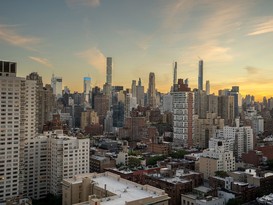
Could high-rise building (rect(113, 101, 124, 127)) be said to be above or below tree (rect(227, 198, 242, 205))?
above

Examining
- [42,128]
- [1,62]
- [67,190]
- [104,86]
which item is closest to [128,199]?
[67,190]

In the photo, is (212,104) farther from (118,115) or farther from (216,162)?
(216,162)

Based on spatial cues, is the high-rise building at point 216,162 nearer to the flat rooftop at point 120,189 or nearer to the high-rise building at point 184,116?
the flat rooftop at point 120,189

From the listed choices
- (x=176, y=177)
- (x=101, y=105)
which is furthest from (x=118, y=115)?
(x=176, y=177)

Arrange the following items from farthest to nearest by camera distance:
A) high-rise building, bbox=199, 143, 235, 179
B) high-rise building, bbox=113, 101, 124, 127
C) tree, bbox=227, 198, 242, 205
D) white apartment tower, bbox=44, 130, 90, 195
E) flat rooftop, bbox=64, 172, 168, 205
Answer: high-rise building, bbox=113, 101, 124, 127, high-rise building, bbox=199, 143, 235, 179, white apartment tower, bbox=44, 130, 90, 195, tree, bbox=227, 198, 242, 205, flat rooftop, bbox=64, 172, 168, 205

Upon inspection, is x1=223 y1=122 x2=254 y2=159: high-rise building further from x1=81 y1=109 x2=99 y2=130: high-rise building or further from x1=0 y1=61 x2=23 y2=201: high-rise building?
x1=81 y1=109 x2=99 y2=130: high-rise building

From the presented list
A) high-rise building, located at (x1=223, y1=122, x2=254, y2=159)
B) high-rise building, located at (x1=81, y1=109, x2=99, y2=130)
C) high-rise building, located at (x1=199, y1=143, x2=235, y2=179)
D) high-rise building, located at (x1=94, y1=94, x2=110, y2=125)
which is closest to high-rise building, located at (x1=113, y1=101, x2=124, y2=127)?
high-rise building, located at (x1=94, y1=94, x2=110, y2=125)

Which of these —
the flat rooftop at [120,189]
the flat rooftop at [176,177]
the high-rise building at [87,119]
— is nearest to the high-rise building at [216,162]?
the flat rooftop at [176,177]

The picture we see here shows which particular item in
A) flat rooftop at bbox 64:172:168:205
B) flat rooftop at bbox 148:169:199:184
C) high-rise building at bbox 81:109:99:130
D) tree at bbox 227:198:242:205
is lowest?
tree at bbox 227:198:242:205

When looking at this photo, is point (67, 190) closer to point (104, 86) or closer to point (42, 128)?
point (42, 128)

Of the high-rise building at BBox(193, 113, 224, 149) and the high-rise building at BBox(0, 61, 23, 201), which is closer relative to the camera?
the high-rise building at BBox(0, 61, 23, 201)

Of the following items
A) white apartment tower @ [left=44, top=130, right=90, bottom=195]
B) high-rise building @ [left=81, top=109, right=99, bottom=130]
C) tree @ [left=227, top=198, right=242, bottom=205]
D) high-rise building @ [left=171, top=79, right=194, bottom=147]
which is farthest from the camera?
high-rise building @ [left=81, top=109, right=99, bottom=130]
